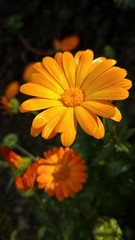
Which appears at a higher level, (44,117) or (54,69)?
(54,69)

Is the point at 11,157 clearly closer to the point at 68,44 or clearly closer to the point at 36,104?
the point at 36,104

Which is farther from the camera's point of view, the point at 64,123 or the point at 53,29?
the point at 53,29

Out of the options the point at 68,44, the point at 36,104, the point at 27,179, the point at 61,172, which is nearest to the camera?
the point at 36,104

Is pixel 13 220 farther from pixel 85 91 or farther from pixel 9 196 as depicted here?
pixel 85 91

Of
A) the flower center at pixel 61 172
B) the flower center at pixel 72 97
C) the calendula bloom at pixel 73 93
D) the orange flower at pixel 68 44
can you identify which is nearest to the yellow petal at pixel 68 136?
the calendula bloom at pixel 73 93

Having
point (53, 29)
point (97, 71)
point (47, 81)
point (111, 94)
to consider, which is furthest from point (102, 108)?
point (53, 29)

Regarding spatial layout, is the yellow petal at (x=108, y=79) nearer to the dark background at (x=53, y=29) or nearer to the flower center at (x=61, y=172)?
the flower center at (x=61, y=172)

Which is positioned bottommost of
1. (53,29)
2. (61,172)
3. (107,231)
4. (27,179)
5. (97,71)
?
(107,231)

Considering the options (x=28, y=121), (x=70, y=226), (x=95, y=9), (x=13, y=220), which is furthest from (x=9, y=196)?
(x=95, y=9)
